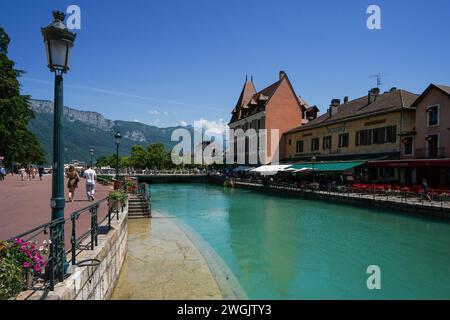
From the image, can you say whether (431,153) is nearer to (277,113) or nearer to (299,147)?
(299,147)

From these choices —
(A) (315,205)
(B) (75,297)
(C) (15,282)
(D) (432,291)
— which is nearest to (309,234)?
(D) (432,291)

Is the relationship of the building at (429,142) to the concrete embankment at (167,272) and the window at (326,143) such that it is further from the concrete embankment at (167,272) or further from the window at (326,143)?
the concrete embankment at (167,272)

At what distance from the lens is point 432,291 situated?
8.75m

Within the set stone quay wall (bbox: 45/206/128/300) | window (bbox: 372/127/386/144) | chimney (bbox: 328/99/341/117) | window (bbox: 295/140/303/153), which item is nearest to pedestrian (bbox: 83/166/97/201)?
A: stone quay wall (bbox: 45/206/128/300)

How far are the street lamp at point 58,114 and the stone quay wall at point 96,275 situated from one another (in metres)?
0.24

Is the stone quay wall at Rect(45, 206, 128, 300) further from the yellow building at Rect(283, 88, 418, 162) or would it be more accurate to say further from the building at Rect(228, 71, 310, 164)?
the building at Rect(228, 71, 310, 164)

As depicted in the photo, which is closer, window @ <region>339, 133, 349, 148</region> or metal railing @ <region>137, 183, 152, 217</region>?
metal railing @ <region>137, 183, 152, 217</region>

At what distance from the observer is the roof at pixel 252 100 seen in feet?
174

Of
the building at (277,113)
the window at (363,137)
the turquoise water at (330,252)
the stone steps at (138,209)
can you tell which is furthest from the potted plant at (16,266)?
the building at (277,113)

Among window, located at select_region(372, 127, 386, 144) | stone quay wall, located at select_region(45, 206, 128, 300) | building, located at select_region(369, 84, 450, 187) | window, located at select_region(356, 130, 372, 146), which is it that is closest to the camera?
stone quay wall, located at select_region(45, 206, 128, 300)

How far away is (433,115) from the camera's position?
26.8 meters

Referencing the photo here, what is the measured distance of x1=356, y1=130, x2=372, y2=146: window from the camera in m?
32.4

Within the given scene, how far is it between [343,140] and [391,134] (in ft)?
21.4

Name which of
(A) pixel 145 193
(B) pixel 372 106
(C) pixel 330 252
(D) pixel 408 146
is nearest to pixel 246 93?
(B) pixel 372 106
